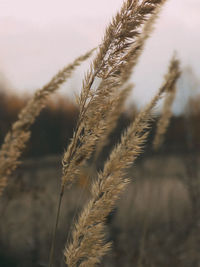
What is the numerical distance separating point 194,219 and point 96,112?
4771mm

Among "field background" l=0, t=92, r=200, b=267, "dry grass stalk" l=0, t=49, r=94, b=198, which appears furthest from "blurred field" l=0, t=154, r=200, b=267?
"dry grass stalk" l=0, t=49, r=94, b=198

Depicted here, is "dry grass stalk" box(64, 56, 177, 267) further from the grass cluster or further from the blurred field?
the blurred field

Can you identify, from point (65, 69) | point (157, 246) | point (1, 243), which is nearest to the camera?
point (65, 69)

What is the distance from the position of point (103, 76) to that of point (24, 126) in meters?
0.73

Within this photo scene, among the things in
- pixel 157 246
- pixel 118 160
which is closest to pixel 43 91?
pixel 118 160

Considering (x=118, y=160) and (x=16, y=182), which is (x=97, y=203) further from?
A: (x=16, y=182)

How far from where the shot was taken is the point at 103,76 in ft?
3.89

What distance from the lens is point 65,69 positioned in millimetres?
1653

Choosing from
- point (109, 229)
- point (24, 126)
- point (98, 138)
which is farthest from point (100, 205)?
point (109, 229)

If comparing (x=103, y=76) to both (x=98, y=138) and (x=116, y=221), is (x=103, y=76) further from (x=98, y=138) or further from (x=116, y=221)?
(x=116, y=221)

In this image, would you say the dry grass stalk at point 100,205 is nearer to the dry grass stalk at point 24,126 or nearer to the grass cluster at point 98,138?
the grass cluster at point 98,138

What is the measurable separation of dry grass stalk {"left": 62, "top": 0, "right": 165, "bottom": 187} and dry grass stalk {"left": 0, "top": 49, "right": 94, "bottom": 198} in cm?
48

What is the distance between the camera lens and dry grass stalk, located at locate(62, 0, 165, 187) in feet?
3.83

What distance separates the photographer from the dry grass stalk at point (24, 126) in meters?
1.65
